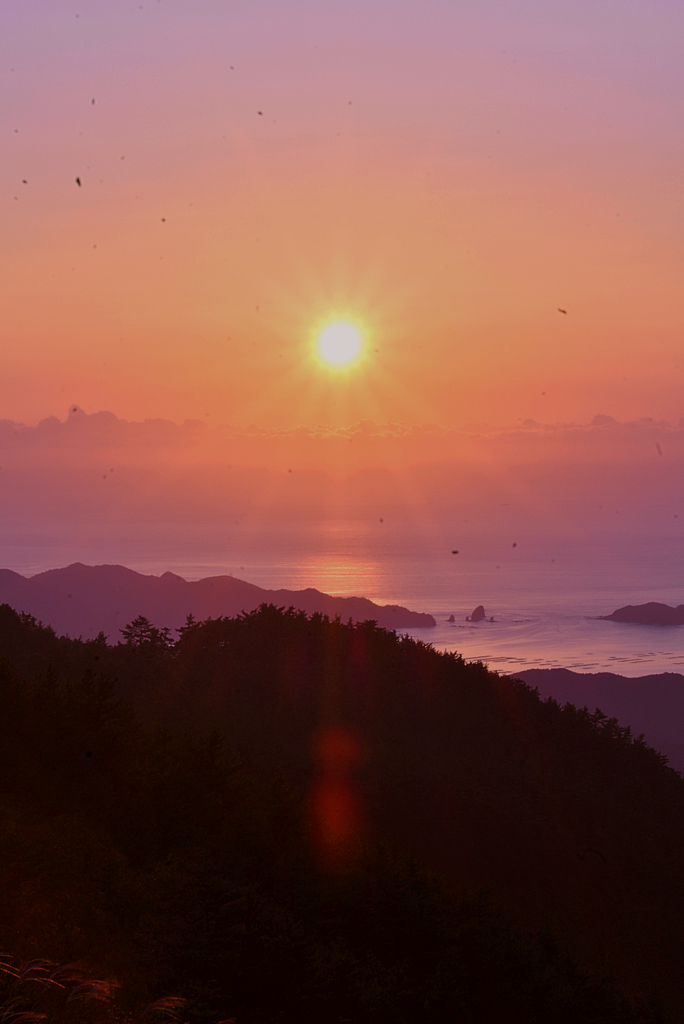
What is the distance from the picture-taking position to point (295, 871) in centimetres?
2170

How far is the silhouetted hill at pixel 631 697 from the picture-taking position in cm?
14662

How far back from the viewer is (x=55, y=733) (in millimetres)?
26062

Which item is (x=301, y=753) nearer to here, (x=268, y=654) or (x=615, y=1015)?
(x=268, y=654)

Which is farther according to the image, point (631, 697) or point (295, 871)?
point (631, 697)

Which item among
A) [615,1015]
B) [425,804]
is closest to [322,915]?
[615,1015]

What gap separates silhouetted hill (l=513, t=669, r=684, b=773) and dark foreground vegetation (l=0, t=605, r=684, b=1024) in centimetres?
9584

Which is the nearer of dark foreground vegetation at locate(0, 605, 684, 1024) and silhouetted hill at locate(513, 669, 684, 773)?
dark foreground vegetation at locate(0, 605, 684, 1024)

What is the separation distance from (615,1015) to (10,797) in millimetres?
17321

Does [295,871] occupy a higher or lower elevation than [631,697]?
higher

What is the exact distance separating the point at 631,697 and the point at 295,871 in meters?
146

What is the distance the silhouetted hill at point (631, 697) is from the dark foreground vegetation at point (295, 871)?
95.8 metres

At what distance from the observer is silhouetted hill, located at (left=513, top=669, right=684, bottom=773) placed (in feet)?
481

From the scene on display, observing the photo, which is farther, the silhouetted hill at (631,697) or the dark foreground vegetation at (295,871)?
the silhouetted hill at (631,697)

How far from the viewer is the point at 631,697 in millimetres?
155000
